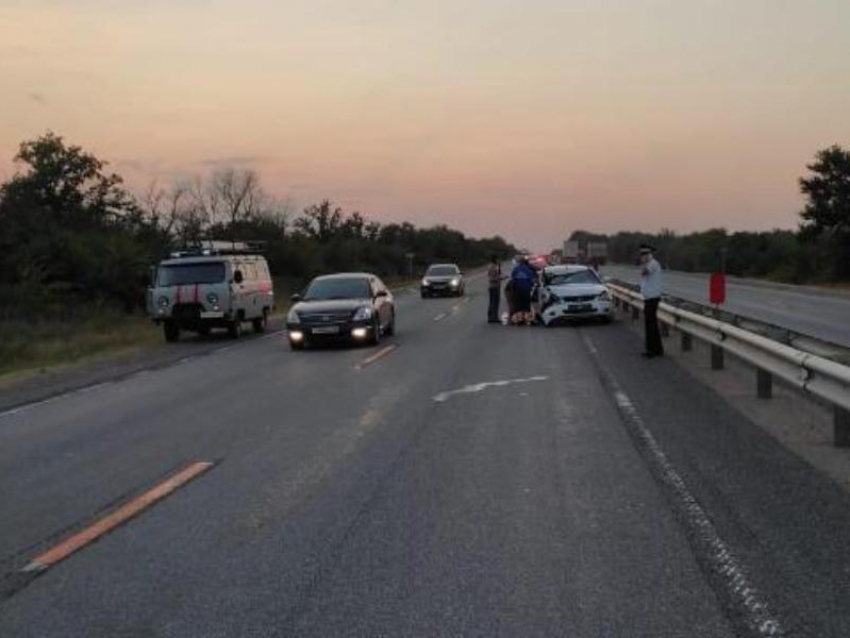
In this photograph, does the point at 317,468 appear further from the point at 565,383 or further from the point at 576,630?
the point at 565,383

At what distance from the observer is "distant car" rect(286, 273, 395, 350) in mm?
21172

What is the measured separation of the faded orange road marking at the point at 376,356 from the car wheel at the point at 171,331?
7.27 m

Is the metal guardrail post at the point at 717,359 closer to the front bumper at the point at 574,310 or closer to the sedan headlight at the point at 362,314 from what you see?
the sedan headlight at the point at 362,314

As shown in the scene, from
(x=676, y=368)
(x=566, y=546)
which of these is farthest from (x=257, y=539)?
(x=676, y=368)

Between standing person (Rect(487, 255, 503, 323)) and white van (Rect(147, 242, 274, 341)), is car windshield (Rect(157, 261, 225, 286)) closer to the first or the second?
white van (Rect(147, 242, 274, 341))

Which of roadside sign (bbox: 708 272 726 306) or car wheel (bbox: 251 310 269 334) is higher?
roadside sign (bbox: 708 272 726 306)

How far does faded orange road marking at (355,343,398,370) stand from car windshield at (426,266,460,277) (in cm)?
2888

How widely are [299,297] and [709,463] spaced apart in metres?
15.2

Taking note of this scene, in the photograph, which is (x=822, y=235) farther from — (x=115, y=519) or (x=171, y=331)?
(x=115, y=519)

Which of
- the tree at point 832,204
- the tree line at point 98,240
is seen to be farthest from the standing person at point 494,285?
the tree at point 832,204

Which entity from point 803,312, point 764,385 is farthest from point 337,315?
point 803,312

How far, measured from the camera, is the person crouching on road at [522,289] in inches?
1053

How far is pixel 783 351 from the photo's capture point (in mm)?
10203

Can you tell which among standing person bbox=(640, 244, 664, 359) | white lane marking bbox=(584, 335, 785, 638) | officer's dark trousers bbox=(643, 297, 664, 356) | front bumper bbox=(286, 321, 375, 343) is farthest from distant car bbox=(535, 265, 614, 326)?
white lane marking bbox=(584, 335, 785, 638)
